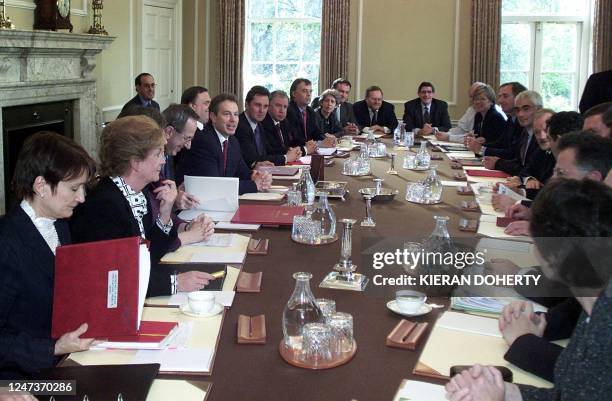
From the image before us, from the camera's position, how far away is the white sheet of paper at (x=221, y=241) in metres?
2.76

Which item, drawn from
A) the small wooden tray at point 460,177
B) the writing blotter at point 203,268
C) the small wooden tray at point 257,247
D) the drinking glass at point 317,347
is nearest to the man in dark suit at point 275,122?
the small wooden tray at point 460,177

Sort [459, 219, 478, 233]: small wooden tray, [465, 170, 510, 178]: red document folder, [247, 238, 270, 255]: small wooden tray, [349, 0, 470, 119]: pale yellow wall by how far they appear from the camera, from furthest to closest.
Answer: [349, 0, 470, 119]: pale yellow wall < [465, 170, 510, 178]: red document folder < [459, 219, 478, 233]: small wooden tray < [247, 238, 270, 255]: small wooden tray

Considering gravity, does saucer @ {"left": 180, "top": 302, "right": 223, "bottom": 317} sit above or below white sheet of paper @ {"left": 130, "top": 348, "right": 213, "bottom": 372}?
above

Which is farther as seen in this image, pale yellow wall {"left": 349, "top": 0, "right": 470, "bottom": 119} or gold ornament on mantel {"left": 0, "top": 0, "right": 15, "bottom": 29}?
pale yellow wall {"left": 349, "top": 0, "right": 470, "bottom": 119}

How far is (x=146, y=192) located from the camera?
2816 mm

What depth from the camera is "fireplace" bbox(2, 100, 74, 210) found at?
5.43 meters

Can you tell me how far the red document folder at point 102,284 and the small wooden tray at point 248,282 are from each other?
0.49 metres

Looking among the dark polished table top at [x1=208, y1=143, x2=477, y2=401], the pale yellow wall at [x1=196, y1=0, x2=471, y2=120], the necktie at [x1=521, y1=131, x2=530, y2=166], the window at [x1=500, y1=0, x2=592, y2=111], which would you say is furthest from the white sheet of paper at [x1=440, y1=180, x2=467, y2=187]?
the window at [x1=500, y1=0, x2=592, y2=111]

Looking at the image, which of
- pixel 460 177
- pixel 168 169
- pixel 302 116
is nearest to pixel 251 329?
pixel 168 169

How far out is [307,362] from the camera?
1652 mm

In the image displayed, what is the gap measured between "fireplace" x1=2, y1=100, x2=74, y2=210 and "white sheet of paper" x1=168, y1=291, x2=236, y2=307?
3.57 m

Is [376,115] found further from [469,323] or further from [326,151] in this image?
[469,323]

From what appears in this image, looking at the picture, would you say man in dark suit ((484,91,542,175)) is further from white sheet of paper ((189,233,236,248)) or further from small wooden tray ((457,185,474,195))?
white sheet of paper ((189,233,236,248))

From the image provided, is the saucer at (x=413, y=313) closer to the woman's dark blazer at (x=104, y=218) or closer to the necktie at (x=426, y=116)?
the woman's dark blazer at (x=104, y=218)
